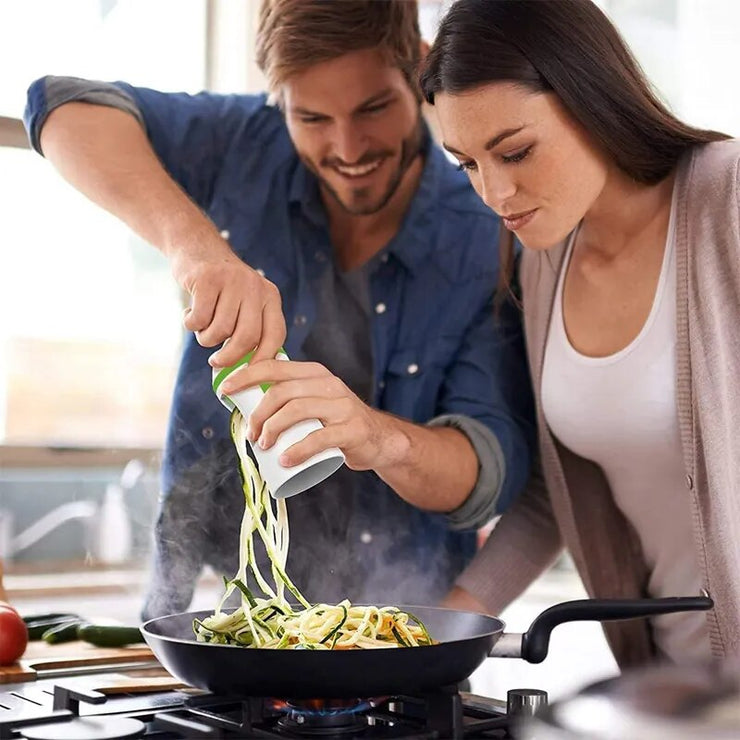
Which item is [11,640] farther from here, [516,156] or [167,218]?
[516,156]

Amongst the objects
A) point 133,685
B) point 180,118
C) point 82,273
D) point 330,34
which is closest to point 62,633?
point 133,685

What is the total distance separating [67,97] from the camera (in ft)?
6.14

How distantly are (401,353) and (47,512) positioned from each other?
1808mm

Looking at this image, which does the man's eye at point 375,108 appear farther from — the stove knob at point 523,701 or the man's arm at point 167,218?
the stove knob at point 523,701

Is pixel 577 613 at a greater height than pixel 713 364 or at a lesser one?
lesser

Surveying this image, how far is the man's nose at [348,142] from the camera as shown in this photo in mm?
1779

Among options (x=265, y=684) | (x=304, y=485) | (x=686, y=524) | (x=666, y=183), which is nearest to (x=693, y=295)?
(x=666, y=183)

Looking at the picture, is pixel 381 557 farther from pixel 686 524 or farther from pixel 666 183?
pixel 666 183

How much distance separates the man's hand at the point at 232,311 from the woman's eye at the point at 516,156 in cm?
37

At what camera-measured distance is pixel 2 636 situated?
1448 mm

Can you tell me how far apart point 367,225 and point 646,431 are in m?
0.69

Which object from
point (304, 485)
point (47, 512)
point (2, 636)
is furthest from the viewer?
point (47, 512)

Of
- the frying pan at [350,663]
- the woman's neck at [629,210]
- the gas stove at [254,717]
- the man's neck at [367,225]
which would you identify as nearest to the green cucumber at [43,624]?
the gas stove at [254,717]

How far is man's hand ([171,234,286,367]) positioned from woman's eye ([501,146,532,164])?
0.37m
